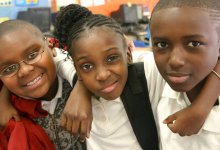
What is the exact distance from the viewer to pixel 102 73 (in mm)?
819

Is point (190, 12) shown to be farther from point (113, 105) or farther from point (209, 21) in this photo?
point (113, 105)

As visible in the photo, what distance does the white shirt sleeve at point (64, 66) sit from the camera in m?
1.05

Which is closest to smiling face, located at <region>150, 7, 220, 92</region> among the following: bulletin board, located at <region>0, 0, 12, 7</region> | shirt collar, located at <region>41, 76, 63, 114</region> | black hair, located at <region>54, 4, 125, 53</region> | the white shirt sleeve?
black hair, located at <region>54, 4, 125, 53</region>

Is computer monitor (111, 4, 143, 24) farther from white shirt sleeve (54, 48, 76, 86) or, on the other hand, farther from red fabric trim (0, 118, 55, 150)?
red fabric trim (0, 118, 55, 150)

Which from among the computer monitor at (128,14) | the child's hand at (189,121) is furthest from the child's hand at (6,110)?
the computer monitor at (128,14)

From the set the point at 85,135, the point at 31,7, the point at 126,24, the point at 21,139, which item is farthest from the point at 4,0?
the point at 85,135

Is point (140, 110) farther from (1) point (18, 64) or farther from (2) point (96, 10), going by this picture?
(2) point (96, 10)

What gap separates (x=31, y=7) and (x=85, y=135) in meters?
2.25

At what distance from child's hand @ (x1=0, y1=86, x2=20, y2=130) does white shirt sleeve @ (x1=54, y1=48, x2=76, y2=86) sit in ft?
0.72

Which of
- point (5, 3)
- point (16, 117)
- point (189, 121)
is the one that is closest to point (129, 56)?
point (189, 121)

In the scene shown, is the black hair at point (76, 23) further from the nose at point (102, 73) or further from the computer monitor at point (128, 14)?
the computer monitor at point (128, 14)

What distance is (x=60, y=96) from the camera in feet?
3.67

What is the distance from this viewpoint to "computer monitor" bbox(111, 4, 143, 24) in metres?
3.04

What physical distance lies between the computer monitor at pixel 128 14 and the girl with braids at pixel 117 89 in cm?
211
